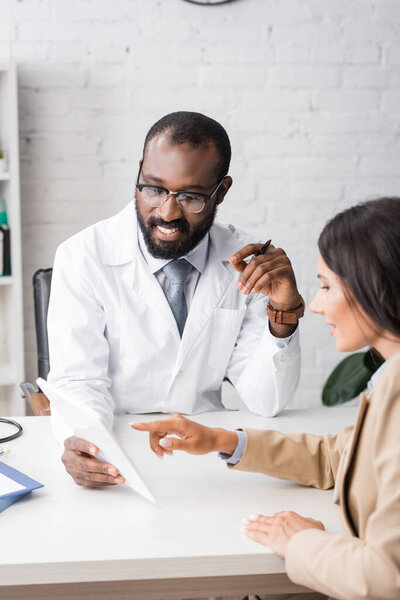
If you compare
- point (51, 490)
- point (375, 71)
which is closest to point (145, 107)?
point (375, 71)

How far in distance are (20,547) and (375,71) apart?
267cm

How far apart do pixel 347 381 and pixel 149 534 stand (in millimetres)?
2015

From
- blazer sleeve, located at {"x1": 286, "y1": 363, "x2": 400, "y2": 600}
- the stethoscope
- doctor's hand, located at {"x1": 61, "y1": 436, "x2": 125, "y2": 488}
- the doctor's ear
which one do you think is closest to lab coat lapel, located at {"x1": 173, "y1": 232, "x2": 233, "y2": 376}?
the doctor's ear

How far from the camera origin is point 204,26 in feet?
9.73

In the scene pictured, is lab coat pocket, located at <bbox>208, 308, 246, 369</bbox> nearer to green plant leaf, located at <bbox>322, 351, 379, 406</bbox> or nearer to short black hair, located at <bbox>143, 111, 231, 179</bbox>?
short black hair, located at <bbox>143, 111, 231, 179</bbox>

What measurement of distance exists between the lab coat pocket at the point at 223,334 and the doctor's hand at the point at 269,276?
0.63 feet

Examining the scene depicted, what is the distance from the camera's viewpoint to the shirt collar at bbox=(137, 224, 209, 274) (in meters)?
1.90

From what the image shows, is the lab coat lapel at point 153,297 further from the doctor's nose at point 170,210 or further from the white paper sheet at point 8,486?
the white paper sheet at point 8,486

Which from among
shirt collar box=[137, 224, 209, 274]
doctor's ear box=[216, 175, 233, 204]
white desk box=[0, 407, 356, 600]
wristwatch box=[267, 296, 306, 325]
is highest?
doctor's ear box=[216, 175, 233, 204]

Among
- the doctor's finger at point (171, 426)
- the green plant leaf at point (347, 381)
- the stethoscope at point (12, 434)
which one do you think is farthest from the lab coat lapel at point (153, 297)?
the green plant leaf at point (347, 381)

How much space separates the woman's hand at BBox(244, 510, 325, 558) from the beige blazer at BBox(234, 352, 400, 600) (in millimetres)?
29

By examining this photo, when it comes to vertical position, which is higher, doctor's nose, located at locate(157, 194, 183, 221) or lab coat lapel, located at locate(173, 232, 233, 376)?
doctor's nose, located at locate(157, 194, 183, 221)

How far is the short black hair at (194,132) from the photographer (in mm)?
1802

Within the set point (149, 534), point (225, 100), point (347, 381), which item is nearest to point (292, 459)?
point (149, 534)
